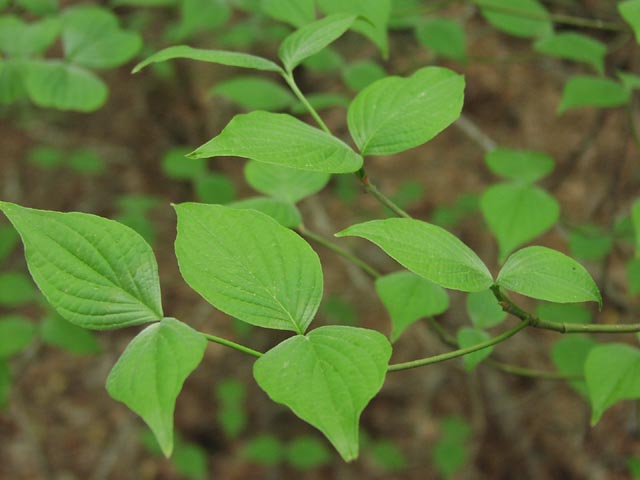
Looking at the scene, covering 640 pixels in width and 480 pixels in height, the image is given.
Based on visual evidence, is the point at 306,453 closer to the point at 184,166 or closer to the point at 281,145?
the point at 184,166

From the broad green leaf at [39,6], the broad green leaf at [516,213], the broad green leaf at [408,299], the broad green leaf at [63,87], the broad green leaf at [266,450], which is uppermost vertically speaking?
the broad green leaf at [39,6]

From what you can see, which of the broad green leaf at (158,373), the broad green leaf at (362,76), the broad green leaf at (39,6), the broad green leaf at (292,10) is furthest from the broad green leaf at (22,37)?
the broad green leaf at (158,373)

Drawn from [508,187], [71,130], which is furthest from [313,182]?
[71,130]

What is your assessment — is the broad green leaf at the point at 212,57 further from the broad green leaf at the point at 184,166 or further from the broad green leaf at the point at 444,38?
the broad green leaf at the point at 184,166

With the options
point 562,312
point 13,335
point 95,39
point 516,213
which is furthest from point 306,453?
point 95,39

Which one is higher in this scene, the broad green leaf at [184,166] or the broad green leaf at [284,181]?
the broad green leaf at [284,181]

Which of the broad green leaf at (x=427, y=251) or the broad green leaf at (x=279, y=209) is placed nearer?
the broad green leaf at (x=427, y=251)
